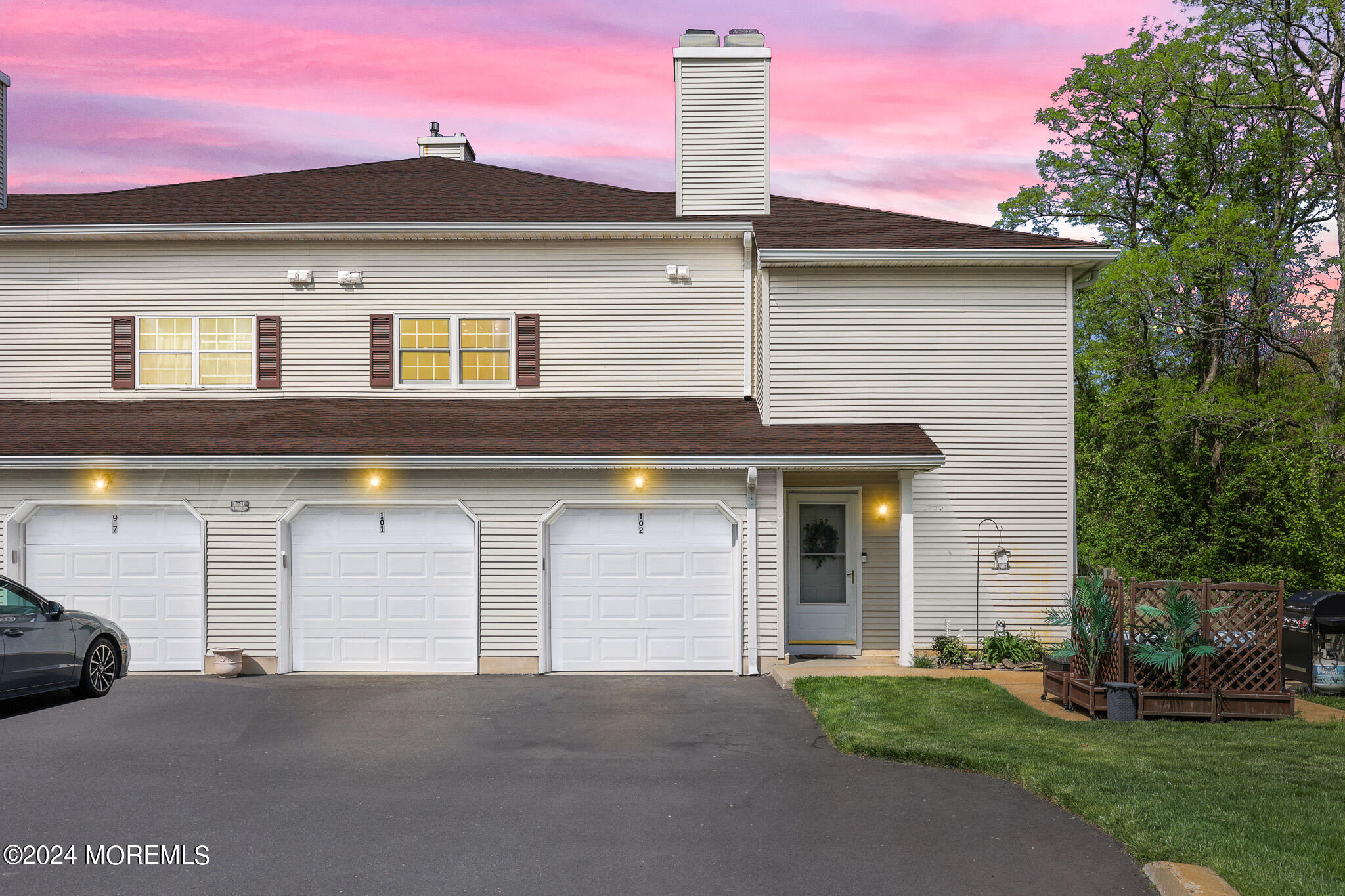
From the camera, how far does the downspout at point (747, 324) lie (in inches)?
625

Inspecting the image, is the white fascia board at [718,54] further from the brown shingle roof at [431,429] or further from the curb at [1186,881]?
the curb at [1186,881]

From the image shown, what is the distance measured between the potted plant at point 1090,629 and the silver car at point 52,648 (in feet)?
34.1

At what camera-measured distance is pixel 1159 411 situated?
2331 cm

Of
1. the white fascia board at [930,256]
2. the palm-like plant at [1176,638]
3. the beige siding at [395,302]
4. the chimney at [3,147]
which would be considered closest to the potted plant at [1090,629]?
the palm-like plant at [1176,638]

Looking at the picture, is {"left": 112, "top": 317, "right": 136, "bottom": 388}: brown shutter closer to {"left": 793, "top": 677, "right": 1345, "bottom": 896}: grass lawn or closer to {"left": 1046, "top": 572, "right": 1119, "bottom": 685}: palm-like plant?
{"left": 793, "top": 677, "right": 1345, "bottom": 896}: grass lawn

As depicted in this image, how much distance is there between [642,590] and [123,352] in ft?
29.5

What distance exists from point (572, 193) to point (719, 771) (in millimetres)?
11657

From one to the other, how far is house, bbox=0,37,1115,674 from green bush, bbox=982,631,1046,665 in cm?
40

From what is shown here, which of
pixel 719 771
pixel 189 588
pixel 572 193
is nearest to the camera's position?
pixel 719 771

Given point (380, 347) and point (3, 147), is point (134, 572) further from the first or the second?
point (3, 147)

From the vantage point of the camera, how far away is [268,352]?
16062 millimetres

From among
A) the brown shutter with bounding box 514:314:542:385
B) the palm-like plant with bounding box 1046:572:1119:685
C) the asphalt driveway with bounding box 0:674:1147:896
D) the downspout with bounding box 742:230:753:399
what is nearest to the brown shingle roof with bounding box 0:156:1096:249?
the downspout with bounding box 742:230:753:399

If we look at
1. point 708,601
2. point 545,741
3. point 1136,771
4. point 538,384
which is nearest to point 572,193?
point 538,384

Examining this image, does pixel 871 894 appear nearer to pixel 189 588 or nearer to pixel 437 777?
pixel 437 777
